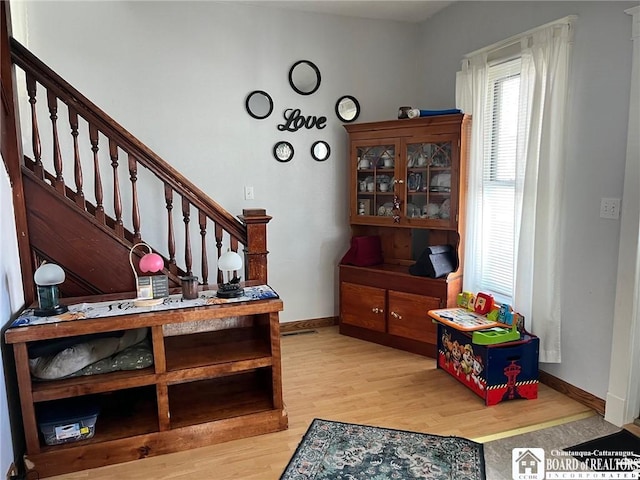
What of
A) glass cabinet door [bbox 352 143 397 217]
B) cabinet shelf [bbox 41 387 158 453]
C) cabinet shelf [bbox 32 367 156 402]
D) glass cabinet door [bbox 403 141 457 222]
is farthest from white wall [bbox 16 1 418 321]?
cabinet shelf [bbox 32 367 156 402]

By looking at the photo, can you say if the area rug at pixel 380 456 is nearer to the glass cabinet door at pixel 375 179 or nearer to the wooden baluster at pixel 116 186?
the wooden baluster at pixel 116 186

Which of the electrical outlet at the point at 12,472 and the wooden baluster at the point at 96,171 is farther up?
the wooden baluster at the point at 96,171

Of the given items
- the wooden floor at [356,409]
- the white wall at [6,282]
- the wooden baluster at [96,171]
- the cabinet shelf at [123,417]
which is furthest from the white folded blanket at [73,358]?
the wooden baluster at [96,171]

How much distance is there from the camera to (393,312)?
11.8 feet

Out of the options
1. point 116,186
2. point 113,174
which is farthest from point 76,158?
point 113,174

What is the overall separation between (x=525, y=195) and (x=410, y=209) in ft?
3.01

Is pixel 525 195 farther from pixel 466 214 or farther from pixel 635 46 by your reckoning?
pixel 635 46

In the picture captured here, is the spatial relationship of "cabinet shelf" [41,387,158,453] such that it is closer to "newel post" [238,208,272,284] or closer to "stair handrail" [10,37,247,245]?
"newel post" [238,208,272,284]

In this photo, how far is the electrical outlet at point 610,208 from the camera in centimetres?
246

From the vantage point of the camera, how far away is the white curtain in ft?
8.84

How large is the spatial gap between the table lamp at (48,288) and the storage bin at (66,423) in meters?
0.50

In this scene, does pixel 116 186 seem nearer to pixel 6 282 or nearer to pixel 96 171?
pixel 96 171

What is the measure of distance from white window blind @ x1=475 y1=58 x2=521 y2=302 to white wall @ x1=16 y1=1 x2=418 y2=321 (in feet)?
3.65

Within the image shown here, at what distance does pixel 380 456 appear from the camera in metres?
2.22
